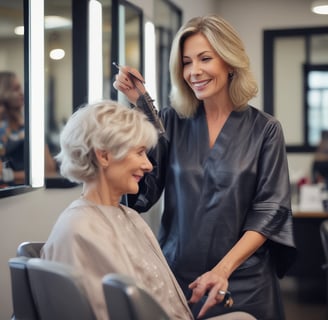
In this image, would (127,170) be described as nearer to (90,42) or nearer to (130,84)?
(130,84)

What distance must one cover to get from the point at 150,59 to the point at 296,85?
138 inches

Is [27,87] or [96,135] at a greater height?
[27,87]

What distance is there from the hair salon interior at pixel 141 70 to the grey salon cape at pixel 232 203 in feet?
2.55

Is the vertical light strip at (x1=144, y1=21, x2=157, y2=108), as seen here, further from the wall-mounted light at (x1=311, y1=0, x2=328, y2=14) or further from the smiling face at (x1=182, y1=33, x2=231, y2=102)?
the smiling face at (x1=182, y1=33, x2=231, y2=102)

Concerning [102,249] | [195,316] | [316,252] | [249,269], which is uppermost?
[102,249]

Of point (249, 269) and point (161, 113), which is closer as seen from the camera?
point (249, 269)

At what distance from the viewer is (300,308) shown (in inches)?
167

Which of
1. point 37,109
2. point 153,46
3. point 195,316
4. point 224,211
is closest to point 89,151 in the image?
point 224,211

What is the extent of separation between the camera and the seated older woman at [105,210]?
135cm

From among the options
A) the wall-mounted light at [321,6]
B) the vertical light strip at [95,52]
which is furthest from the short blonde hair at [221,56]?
the wall-mounted light at [321,6]

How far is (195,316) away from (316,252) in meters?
3.30

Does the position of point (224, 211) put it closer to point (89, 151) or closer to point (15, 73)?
point (89, 151)

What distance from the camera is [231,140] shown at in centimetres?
181

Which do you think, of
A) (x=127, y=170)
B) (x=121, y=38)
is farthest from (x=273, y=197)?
(x=121, y=38)
